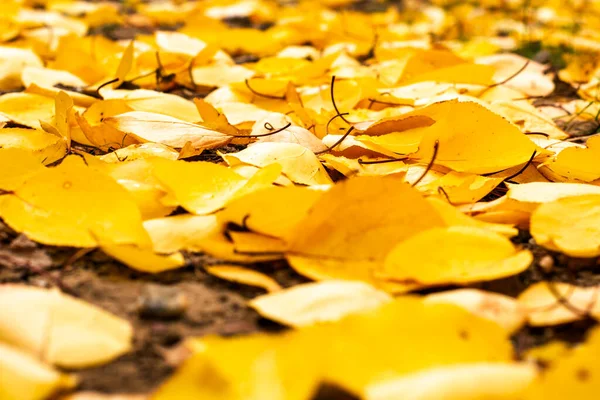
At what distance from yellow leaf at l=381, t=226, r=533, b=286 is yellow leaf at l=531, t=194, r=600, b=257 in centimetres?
6

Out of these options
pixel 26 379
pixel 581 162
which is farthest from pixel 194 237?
pixel 581 162

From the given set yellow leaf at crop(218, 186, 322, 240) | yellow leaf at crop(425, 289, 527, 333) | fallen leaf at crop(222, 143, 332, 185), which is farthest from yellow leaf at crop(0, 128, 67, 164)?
yellow leaf at crop(425, 289, 527, 333)

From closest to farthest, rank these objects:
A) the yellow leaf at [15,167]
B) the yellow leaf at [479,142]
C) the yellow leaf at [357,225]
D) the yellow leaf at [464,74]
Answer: the yellow leaf at [357,225]
the yellow leaf at [15,167]
the yellow leaf at [479,142]
the yellow leaf at [464,74]

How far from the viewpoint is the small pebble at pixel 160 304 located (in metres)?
0.65

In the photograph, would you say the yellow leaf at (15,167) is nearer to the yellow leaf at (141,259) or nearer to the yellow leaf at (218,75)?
the yellow leaf at (141,259)

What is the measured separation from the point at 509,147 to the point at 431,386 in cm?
55

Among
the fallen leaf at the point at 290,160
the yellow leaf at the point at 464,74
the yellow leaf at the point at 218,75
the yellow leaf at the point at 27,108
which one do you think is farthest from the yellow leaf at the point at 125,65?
the yellow leaf at the point at 464,74

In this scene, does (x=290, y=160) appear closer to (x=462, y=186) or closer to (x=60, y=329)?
(x=462, y=186)

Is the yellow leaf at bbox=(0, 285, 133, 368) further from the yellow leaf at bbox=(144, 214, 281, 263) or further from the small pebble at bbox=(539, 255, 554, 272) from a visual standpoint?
the small pebble at bbox=(539, 255, 554, 272)

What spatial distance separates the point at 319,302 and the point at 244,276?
11cm

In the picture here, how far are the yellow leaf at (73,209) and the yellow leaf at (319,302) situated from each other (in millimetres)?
179

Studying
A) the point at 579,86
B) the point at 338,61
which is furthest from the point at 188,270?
the point at 579,86

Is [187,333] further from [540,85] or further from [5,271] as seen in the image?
[540,85]

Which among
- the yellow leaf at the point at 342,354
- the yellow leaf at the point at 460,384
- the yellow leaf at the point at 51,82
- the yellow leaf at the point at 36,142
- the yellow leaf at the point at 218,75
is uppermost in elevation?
the yellow leaf at the point at 460,384
